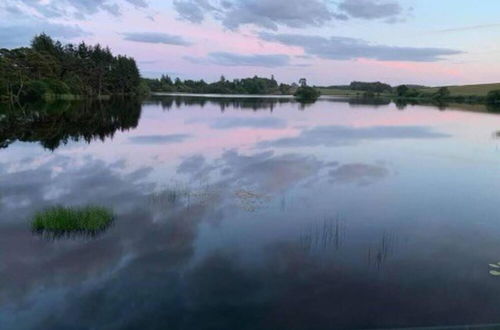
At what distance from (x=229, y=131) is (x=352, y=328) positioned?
34.3 m

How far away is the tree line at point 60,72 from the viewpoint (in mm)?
66500

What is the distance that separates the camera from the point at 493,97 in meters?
132

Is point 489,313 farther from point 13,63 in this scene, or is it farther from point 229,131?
point 13,63

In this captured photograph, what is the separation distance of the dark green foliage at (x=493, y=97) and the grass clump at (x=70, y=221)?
468 feet

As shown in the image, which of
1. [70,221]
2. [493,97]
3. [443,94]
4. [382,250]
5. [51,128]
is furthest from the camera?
[443,94]

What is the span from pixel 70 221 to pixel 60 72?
85177 millimetres

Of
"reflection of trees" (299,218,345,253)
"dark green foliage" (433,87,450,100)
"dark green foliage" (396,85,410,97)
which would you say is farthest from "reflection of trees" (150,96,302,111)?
"dark green foliage" (396,85,410,97)

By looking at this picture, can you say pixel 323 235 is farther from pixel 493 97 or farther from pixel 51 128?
pixel 493 97

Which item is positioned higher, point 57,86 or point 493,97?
point 57,86

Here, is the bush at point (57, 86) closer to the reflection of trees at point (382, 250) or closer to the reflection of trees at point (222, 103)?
the reflection of trees at point (222, 103)

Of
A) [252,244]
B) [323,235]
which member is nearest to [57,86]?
[252,244]

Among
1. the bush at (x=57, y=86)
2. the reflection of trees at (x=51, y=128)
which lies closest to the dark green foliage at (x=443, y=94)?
the bush at (x=57, y=86)

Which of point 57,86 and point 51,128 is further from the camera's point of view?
point 57,86

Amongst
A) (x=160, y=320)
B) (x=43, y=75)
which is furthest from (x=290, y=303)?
(x=43, y=75)
